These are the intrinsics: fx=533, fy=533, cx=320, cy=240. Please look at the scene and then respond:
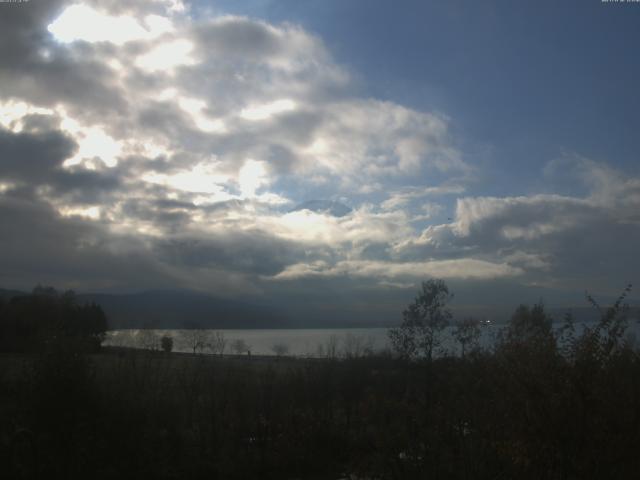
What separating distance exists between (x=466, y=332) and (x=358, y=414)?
10.7m

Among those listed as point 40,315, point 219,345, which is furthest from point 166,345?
point 40,315

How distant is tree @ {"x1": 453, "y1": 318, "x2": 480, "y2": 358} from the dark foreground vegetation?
8.8 inches

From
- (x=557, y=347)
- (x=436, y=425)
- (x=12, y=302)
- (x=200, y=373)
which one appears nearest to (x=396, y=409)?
(x=436, y=425)

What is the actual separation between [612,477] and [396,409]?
787cm

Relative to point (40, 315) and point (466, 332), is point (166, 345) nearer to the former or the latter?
point (40, 315)

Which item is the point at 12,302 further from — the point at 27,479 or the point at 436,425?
the point at 436,425

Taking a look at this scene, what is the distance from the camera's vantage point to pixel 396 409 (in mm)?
14312

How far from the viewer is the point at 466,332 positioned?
31625 millimetres

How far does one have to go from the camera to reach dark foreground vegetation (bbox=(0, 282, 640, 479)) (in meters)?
7.11

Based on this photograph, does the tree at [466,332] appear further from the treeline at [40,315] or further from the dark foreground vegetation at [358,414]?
the treeline at [40,315]

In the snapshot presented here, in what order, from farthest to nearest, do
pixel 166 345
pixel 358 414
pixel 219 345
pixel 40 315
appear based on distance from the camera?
pixel 40 315, pixel 166 345, pixel 219 345, pixel 358 414

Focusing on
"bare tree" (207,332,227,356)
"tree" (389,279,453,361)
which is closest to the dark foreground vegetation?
"tree" (389,279,453,361)

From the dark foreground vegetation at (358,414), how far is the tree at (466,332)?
0.22 m

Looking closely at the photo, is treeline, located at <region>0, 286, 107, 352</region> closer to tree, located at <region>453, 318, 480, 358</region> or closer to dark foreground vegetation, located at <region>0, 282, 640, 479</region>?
dark foreground vegetation, located at <region>0, 282, 640, 479</region>
